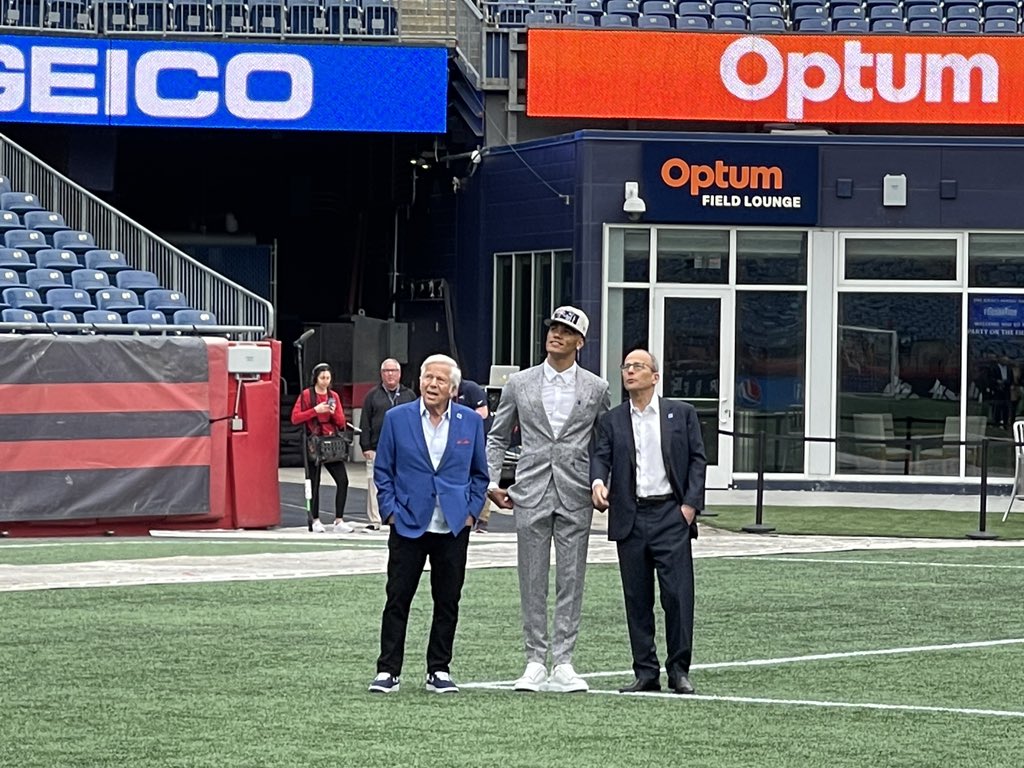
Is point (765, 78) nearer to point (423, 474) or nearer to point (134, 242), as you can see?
point (134, 242)

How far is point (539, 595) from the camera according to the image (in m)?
10.1

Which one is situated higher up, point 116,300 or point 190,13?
point 190,13

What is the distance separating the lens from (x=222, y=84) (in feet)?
96.5

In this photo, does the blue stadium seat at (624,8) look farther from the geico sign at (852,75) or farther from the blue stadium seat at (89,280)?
the blue stadium seat at (89,280)

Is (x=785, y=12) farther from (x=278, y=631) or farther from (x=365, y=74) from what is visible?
(x=278, y=631)

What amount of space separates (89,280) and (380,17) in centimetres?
767

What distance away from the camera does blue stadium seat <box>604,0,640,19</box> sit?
31.0 metres

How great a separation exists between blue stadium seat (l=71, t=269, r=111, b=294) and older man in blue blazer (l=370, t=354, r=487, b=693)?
1525cm

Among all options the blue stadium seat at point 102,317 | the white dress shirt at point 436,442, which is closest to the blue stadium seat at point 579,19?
the blue stadium seat at point 102,317

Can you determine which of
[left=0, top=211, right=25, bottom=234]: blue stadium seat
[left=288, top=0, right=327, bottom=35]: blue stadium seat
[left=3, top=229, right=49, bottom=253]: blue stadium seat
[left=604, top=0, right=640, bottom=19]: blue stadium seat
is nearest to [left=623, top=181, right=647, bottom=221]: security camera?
[left=604, top=0, right=640, bottom=19]: blue stadium seat

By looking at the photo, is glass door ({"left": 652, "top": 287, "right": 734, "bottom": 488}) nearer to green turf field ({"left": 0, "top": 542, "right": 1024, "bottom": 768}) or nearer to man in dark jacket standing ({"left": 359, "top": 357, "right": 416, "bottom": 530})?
man in dark jacket standing ({"left": 359, "top": 357, "right": 416, "bottom": 530})

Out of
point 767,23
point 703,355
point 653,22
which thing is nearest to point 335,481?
point 703,355

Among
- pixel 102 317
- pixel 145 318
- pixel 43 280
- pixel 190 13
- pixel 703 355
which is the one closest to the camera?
pixel 102 317

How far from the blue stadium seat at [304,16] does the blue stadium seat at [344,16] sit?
123 millimetres
